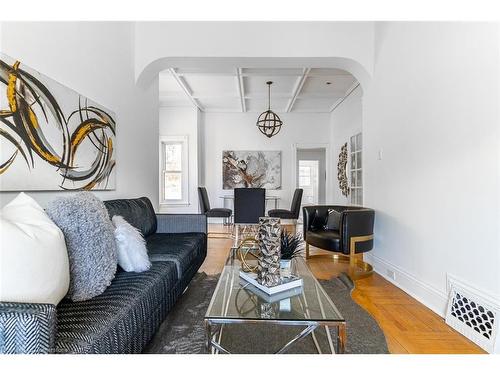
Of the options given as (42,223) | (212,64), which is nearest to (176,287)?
(42,223)

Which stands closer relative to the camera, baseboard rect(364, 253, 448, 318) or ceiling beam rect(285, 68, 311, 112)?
baseboard rect(364, 253, 448, 318)

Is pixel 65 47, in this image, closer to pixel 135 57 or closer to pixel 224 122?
pixel 135 57

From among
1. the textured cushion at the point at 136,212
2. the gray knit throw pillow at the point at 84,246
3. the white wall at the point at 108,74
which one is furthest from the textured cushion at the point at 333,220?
the gray knit throw pillow at the point at 84,246

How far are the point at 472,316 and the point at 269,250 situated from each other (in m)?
1.46

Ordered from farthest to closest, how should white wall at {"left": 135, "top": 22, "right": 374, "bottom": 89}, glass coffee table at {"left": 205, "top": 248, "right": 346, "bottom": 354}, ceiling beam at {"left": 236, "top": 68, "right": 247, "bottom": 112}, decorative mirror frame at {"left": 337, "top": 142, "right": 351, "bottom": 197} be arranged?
decorative mirror frame at {"left": 337, "top": 142, "right": 351, "bottom": 197} → ceiling beam at {"left": 236, "top": 68, "right": 247, "bottom": 112} → white wall at {"left": 135, "top": 22, "right": 374, "bottom": 89} → glass coffee table at {"left": 205, "top": 248, "right": 346, "bottom": 354}

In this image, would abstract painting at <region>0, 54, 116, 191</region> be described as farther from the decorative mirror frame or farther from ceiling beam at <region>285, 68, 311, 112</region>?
the decorative mirror frame

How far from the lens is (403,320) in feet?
7.03

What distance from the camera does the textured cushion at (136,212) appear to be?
2492 millimetres

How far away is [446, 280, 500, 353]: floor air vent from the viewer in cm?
175

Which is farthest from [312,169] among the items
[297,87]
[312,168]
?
[297,87]

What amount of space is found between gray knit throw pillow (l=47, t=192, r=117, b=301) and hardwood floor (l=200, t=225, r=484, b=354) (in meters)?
1.70

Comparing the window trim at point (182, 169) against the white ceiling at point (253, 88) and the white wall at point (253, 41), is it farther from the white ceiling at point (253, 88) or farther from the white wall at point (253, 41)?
the white wall at point (253, 41)

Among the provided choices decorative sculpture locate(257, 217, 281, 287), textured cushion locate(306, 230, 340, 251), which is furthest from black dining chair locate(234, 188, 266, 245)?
decorative sculpture locate(257, 217, 281, 287)

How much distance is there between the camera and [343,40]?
→ 3.42 m
